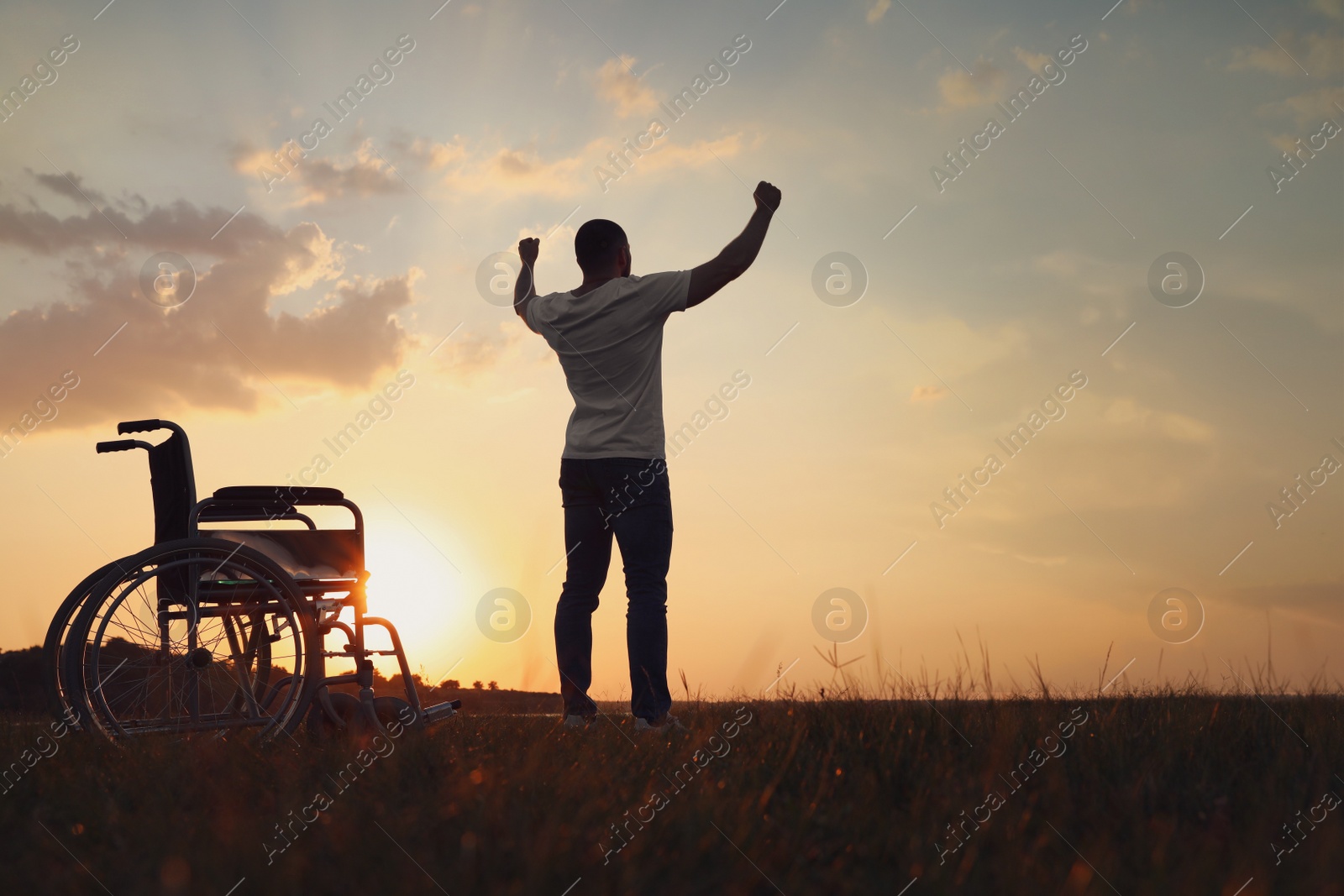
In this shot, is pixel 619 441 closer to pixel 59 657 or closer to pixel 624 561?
pixel 624 561

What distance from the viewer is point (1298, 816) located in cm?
221

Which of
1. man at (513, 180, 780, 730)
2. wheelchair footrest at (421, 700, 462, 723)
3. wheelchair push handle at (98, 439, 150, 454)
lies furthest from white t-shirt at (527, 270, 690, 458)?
wheelchair push handle at (98, 439, 150, 454)

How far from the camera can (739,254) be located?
3.91m

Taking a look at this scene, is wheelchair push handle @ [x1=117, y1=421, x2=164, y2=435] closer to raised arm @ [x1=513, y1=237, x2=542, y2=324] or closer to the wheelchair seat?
the wheelchair seat

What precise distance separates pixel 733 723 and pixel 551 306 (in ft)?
6.28

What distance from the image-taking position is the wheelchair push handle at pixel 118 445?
13.8 ft

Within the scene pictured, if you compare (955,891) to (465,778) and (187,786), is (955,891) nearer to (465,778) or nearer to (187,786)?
(465,778)

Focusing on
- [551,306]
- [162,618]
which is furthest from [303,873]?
[551,306]

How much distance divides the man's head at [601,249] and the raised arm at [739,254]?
1.40ft

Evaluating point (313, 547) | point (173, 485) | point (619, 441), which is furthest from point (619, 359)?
point (173, 485)

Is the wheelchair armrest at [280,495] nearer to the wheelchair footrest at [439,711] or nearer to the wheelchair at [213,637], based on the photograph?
the wheelchair at [213,637]

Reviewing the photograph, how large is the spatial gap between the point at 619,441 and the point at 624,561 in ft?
1.61

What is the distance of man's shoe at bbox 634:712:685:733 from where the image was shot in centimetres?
358

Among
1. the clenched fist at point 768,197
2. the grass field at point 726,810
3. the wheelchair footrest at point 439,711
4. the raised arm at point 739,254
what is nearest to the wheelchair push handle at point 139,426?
the grass field at point 726,810
